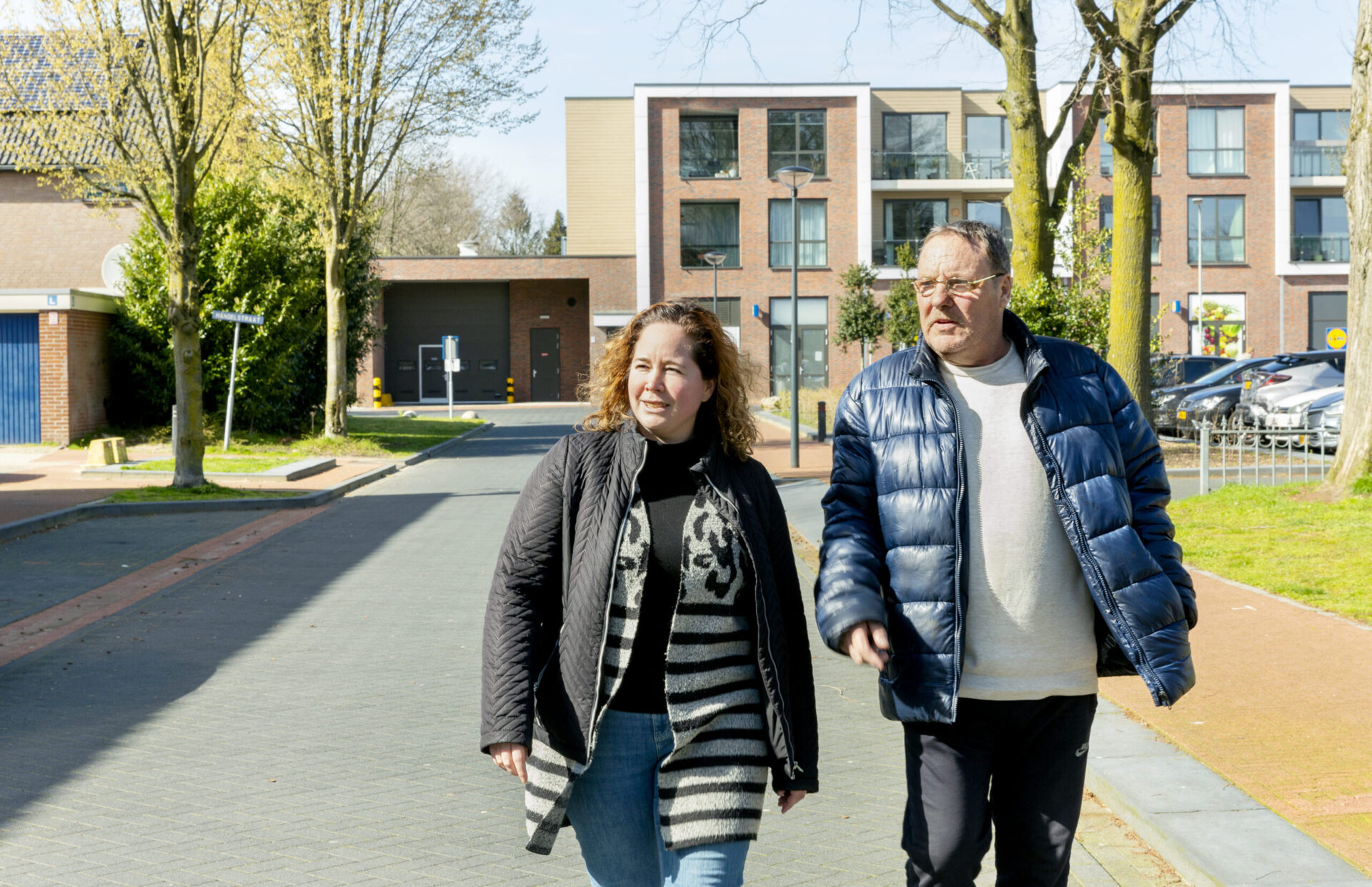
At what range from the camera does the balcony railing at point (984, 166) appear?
168 ft

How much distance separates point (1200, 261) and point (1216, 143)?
4.91m

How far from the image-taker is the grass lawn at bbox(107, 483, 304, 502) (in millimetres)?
16047

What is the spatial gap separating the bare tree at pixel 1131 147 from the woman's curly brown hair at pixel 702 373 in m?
12.5

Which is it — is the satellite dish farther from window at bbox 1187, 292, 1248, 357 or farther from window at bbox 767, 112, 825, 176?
window at bbox 1187, 292, 1248, 357

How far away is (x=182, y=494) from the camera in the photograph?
16438 millimetres

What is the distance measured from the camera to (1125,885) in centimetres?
414

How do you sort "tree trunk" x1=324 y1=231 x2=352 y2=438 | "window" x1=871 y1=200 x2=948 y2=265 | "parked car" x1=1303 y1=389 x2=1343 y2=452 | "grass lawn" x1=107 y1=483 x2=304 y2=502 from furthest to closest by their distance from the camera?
"window" x1=871 y1=200 x2=948 y2=265
"tree trunk" x1=324 y1=231 x2=352 y2=438
"parked car" x1=1303 y1=389 x2=1343 y2=452
"grass lawn" x1=107 y1=483 x2=304 y2=502

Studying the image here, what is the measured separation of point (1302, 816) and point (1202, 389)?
23.0 m

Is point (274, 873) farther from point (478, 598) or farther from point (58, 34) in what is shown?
point (58, 34)

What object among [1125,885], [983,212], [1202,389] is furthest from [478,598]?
[983,212]

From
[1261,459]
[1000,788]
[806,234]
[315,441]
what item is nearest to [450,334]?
[806,234]

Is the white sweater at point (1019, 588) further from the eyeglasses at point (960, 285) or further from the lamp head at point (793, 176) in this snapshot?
the lamp head at point (793, 176)

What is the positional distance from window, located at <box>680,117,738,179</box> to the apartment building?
0.06 m

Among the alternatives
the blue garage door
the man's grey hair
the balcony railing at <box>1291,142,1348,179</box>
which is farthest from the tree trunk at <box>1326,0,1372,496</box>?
the balcony railing at <box>1291,142,1348,179</box>
